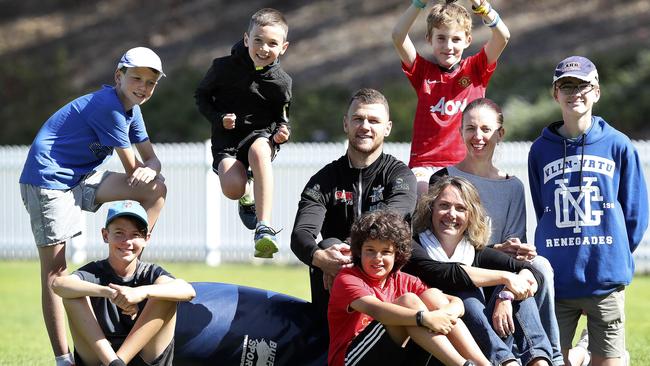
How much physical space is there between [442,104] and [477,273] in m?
1.83

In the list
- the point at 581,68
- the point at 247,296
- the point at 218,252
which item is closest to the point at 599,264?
the point at 581,68

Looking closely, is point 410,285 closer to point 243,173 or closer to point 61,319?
point 243,173

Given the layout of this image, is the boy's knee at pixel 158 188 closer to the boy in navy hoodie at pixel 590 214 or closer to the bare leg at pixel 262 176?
the bare leg at pixel 262 176

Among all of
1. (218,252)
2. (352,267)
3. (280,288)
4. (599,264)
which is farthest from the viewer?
(218,252)

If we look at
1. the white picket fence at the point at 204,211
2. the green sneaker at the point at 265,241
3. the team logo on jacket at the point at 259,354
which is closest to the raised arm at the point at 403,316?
the team logo on jacket at the point at 259,354

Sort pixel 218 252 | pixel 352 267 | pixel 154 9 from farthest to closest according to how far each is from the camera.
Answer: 1. pixel 154 9
2. pixel 218 252
3. pixel 352 267

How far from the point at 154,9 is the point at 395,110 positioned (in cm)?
1140

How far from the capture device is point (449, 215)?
642 cm

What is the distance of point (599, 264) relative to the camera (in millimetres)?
6586

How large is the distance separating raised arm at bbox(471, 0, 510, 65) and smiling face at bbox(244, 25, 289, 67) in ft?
4.28

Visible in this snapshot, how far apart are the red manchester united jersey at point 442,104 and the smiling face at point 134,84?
6.21 feet

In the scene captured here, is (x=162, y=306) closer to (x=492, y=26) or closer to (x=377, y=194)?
(x=377, y=194)

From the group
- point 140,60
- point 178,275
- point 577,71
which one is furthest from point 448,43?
point 178,275

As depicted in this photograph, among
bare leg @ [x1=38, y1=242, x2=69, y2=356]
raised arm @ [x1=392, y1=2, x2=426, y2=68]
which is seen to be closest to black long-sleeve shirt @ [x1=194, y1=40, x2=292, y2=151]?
raised arm @ [x1=392, y1=2, x2=426, y2=68]
